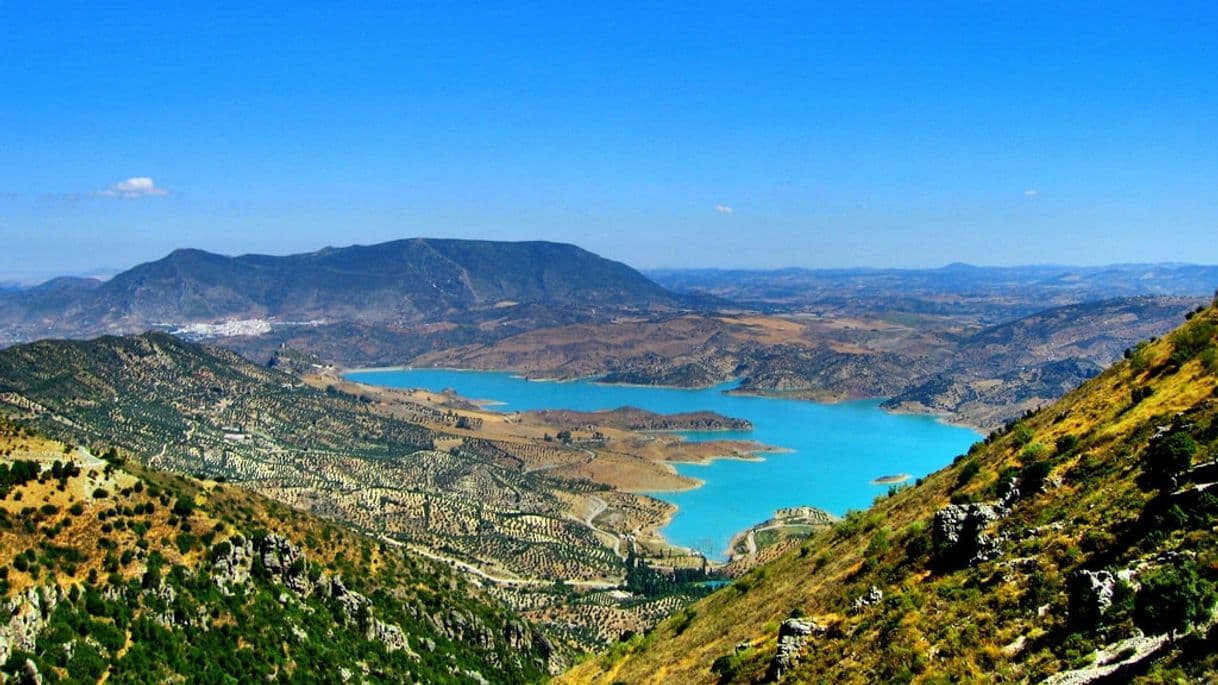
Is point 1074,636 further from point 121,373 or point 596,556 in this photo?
point 121,373

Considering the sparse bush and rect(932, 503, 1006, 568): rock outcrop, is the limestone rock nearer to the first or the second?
Result: rect(932, 503, 1006, 568): rock outcrop

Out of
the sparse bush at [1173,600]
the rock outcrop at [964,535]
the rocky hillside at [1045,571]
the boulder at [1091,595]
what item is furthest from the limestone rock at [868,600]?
the sparse bush at [1173,600]

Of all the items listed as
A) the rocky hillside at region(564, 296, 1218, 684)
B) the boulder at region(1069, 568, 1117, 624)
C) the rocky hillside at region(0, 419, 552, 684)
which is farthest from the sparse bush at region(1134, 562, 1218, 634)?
the rocky hillside at region(0, 419, 552, 684)

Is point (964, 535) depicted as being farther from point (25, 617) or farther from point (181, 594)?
point (181, 594)

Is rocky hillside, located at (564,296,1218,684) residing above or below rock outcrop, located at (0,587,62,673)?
above

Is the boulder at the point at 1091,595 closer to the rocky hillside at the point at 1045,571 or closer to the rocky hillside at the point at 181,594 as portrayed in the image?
the rocky hillside at the point at 1045,571

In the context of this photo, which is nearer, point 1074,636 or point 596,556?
point 1074,636

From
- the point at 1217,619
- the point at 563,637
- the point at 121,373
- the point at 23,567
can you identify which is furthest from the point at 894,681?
the point at 121,373
